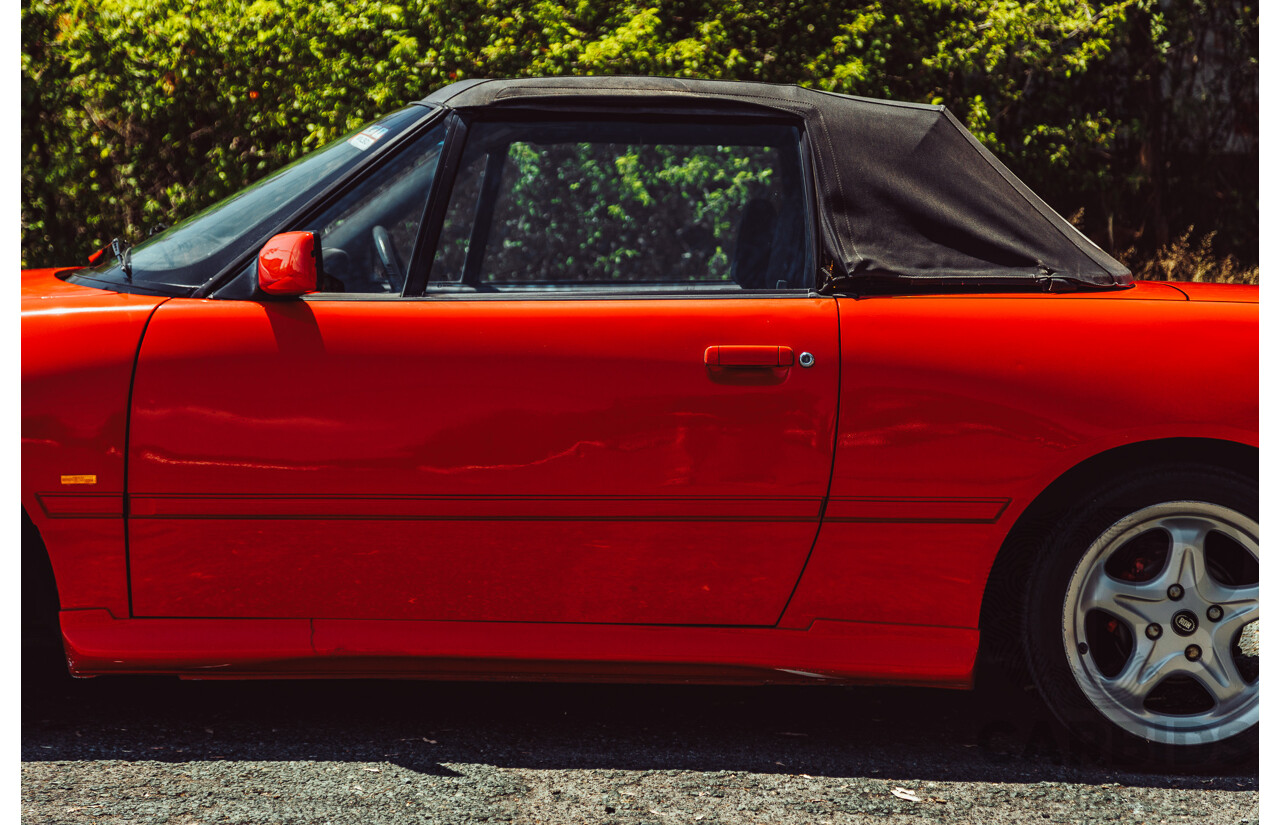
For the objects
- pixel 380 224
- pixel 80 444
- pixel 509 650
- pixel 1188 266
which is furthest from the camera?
pixel 1188 266

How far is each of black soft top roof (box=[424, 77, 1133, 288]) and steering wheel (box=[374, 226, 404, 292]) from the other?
1.57ft

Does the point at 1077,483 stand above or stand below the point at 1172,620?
above

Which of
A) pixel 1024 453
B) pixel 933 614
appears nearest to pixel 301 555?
pixel 933 614

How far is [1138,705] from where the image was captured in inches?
117

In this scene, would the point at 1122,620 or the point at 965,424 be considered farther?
the point at 1122,620

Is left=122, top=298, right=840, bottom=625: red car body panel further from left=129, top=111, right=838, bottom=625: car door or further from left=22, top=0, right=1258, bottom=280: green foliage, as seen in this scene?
left=22, top=0, right=1258, bottom=280: green foliage

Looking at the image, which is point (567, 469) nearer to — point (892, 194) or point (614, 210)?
point (892, 194)

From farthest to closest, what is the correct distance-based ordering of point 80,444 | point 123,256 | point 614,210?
point 614,210 → point 123,256 → point 80,444

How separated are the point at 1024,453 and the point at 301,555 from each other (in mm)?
1762

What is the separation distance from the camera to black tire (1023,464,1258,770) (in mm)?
2900

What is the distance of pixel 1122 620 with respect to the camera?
2971mm

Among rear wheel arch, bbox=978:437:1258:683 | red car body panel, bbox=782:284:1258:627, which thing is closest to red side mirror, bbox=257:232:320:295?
red car body panel, bbox=782:284:1258:627

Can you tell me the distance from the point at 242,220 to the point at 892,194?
5.58 ft

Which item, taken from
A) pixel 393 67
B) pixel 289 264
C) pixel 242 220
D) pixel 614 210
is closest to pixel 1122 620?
pixel 289 264
